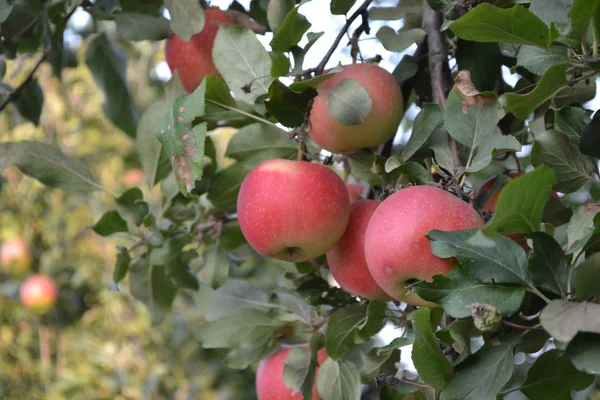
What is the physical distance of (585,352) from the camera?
469 millimetres

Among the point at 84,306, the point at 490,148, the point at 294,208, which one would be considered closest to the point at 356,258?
the point at 294,208

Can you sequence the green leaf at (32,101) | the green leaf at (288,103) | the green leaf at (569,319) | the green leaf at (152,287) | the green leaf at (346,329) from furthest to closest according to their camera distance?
the green leaf at (32,101) → the green leaf at (152,287) → the green leaf at (346,329) → the green leaf at (288,103) → the green leaf at (569,319)

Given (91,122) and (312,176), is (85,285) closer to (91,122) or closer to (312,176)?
(91,122)

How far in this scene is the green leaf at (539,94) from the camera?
1.82 ft

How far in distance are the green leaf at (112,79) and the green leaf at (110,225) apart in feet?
0.88

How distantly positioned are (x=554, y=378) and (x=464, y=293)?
0.11m

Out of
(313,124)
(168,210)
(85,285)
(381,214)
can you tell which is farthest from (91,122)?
(381,214)

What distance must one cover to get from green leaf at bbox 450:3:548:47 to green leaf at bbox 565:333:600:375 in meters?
0.24

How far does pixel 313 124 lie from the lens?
77 cm

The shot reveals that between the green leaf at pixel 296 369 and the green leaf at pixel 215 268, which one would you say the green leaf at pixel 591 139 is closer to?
the green leaf at pixel 296 369

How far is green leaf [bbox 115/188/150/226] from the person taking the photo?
0.90 metres

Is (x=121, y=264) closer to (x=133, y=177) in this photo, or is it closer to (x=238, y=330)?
(x=238, y=330)

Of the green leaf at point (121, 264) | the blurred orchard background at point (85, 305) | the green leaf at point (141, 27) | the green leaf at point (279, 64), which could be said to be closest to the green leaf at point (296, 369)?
the green leaf at point (121, 264)

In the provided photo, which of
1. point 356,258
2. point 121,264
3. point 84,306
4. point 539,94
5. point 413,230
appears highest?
point 539,94
